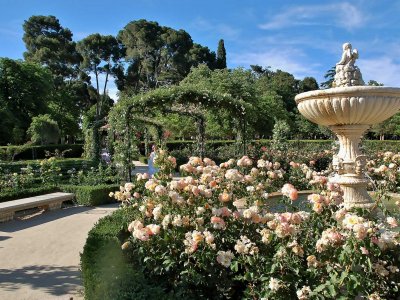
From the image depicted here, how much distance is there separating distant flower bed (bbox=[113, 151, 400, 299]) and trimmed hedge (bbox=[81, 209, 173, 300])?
155mm

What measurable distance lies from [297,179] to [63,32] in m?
32.5

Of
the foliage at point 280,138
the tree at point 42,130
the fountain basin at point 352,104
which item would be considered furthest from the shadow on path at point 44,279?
the tree at point 42,130

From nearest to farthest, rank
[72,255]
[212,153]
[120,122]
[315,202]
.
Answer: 1. [315,202]
2. [72,255]
3. [120,122]
4. [212,153]

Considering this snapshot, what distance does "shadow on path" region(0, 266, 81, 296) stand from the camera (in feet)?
13.4

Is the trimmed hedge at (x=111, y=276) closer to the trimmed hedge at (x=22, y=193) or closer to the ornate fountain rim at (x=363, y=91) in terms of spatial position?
the ornate fountain rim at (x=363, y=91)

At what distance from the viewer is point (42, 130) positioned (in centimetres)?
2333

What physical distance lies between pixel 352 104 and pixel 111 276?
10.4 feet

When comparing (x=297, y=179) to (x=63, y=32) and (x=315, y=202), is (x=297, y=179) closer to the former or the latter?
(x=315, y=202)

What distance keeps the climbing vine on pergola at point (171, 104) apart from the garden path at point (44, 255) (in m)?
3.14

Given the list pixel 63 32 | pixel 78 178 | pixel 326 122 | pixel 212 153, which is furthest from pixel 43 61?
pixel 326 122

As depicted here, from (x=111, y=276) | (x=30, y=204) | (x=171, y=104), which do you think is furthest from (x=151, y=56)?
(x=111, y=276)

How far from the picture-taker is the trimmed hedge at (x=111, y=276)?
8.52ft

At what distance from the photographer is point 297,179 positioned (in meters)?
8.79

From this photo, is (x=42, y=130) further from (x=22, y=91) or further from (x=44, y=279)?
(x=44, y=279)
